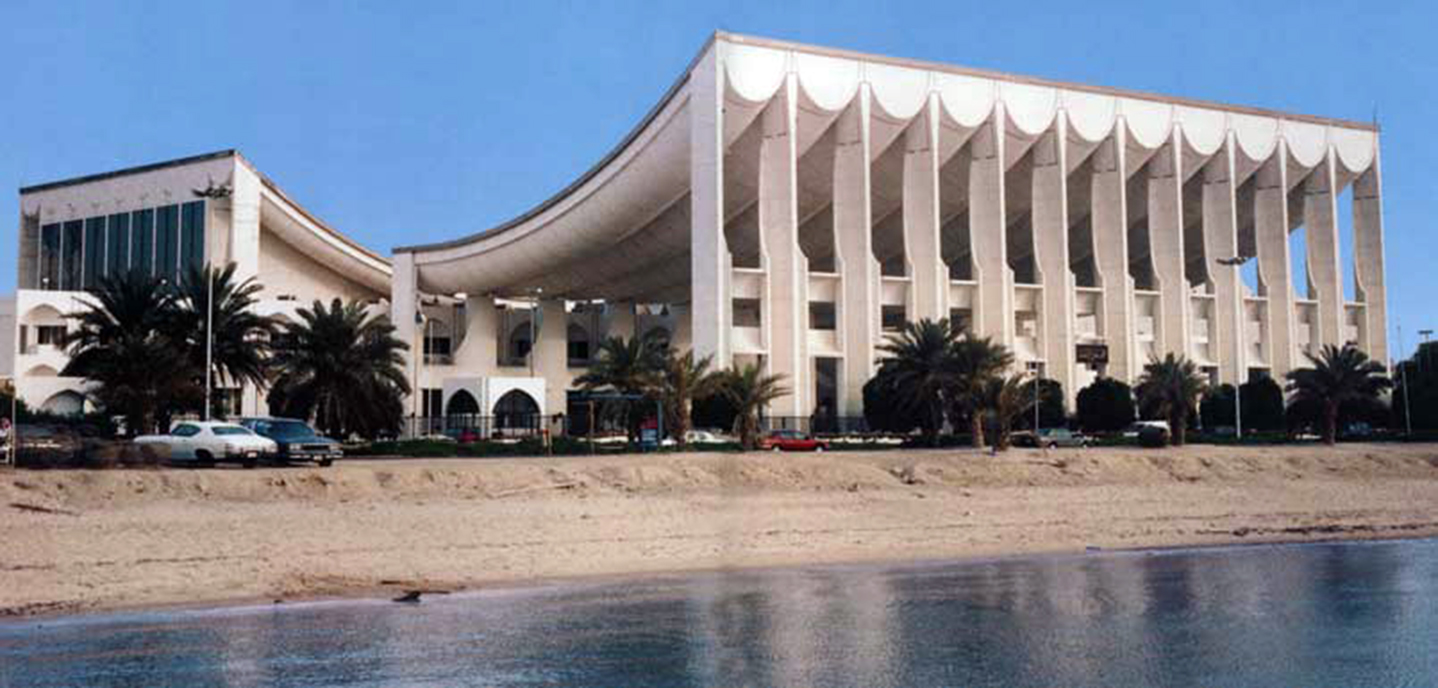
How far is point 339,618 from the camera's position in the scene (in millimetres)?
14641

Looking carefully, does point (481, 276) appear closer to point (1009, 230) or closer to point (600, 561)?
point (1009, 230)

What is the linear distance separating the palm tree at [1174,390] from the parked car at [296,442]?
104 feet

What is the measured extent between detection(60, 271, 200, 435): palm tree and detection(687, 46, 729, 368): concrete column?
2057cm

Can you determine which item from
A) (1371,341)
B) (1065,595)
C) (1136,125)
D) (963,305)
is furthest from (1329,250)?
(1065,595)

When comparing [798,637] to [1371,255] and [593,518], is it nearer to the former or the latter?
[593,518]

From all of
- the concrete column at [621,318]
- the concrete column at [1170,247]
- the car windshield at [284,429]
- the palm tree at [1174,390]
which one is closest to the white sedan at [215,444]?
the car windshield at [284,429]

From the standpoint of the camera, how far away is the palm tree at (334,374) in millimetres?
41469

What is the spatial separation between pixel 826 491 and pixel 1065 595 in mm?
12057

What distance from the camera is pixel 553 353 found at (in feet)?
248

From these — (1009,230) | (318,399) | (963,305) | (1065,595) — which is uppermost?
(1009,230)

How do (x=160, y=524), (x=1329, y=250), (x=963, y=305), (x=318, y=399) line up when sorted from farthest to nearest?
(x=1329, y=250) → (x=963, y=305) → (x=318, y=399) → (x=160, y=524)

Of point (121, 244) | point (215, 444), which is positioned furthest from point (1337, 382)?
point (121, 244)

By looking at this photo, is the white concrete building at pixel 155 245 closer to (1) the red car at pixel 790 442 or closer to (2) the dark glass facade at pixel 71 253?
(2) the dark glass facade at pixel 71 253

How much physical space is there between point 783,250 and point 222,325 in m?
23.0
